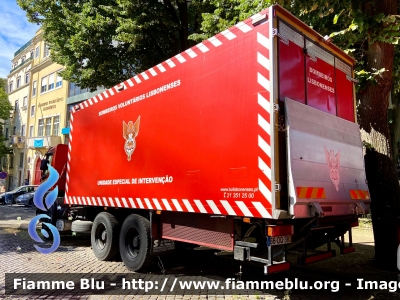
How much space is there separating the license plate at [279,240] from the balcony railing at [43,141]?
32198 mm

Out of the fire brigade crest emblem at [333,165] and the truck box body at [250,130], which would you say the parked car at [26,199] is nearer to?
the truck box body at [250,130]

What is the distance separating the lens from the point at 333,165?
15.9ft

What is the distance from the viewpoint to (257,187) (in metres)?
4.15

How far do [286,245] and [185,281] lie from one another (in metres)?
2.14

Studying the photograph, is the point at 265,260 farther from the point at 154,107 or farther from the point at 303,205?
the point at 154,107

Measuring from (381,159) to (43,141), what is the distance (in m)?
33.5

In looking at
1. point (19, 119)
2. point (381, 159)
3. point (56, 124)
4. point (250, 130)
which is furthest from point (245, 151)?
point (19, 119)

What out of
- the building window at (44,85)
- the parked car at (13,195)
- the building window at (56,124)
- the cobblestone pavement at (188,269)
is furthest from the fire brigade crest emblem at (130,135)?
the building window at (44,85)

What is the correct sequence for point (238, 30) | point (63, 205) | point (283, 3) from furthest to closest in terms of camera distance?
1. point (63, 205)
2. point (283, 3)
3. point (238, 30)

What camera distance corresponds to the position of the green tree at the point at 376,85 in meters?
6.36

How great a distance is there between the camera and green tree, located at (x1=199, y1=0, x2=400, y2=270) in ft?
20.9

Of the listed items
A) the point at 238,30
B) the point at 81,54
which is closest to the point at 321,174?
the point at 238,30

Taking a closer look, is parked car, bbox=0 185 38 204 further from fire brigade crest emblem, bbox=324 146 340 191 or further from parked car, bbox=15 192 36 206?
fire brigade crest emblem, bbox=324 146 340 191

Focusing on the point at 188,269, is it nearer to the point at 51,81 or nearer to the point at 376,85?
the point at 376,85
